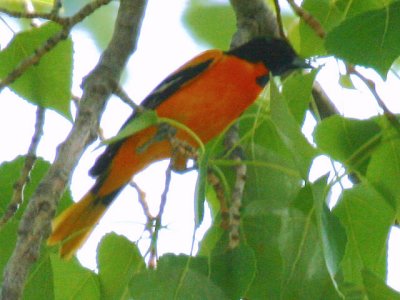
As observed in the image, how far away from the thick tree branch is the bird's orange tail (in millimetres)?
584

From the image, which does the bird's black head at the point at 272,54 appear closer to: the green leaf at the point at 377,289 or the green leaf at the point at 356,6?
the green leaf at the point at 356,6

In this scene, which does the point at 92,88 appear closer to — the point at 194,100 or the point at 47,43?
the point at 47,43

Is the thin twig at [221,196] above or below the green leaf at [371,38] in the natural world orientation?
below

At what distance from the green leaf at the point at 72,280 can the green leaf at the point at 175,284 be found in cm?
35

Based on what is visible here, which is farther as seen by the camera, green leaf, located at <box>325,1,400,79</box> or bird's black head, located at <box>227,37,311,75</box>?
bird's black head, located at <box>227,37,311,75</box>

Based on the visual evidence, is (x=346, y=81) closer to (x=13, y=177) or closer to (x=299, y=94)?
(x=299, y=94)

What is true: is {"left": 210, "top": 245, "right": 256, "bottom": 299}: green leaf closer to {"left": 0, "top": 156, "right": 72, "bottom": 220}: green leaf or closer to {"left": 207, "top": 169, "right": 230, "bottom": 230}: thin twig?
{"left": 207, "top": 169, "right": 230, "bottom": 230}: thin twig

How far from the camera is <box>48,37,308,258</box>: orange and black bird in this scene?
3.21m

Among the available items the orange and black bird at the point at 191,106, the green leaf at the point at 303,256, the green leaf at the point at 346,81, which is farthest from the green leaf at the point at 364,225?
the orange and black bird at the point at 191,106

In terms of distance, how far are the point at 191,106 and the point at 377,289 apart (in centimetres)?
140

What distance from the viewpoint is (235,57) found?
3.42 meters

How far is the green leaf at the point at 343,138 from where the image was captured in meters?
2.24

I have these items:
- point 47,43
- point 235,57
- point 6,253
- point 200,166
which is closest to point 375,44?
point 200,166

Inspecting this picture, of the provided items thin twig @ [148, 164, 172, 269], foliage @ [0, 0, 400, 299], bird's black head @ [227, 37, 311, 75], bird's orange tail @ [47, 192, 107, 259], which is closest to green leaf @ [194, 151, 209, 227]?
foliage @ [0, 0, 400, 299]
